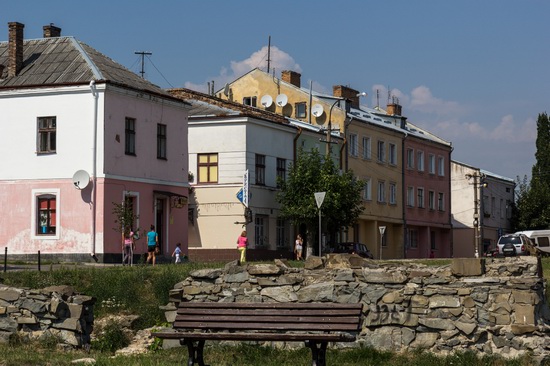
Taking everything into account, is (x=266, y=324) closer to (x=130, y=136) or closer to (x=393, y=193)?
(x=130, y=136)

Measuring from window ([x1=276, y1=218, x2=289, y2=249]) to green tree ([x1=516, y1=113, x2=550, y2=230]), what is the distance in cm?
3455

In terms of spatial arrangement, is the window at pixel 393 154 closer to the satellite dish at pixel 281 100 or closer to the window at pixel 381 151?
the window at pixel 381 151

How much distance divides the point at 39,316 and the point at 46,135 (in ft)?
82.2

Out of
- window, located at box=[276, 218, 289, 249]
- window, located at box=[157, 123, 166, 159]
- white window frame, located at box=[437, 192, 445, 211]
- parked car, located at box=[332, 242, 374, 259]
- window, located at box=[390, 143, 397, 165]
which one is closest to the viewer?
window, located at box=[157, 123, 166, 159]

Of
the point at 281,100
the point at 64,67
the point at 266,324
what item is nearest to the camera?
the point at 266,324

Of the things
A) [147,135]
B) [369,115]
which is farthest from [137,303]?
[369,115]

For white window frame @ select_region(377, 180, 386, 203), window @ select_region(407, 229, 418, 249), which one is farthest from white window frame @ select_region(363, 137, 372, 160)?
window @ select_region(407, 229, 418, 249)

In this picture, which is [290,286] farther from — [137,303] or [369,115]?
[369,115]

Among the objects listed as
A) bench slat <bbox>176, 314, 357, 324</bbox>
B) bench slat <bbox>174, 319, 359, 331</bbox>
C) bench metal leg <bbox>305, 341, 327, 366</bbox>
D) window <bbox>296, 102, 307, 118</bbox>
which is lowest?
bench metal leg <bbox>305, 341, 327, 366</bbox>

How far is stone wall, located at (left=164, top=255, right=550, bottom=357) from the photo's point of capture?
17422 mm

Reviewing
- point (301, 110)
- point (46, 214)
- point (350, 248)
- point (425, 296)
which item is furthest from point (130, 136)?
point (425, 296)

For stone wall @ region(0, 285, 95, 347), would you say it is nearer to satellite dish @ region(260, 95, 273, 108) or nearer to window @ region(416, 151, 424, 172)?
satellite dish @ region(260, 95, 273, 108)

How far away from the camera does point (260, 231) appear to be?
2154 inches

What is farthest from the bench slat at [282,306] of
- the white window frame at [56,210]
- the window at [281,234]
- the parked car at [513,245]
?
the parked car at [513,245]
